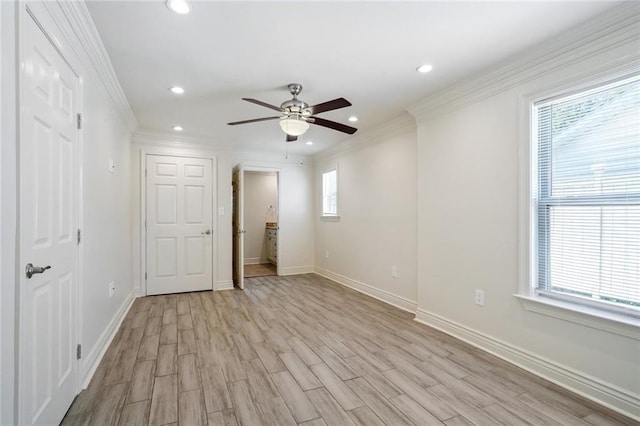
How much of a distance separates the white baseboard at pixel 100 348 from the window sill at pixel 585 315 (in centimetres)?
331

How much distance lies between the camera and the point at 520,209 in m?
2.40

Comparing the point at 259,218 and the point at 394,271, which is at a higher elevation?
the point at 259,218

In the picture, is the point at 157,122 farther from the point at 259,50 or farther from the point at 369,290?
the point at 369,290

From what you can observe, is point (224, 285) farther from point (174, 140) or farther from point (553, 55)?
point (553, 55)

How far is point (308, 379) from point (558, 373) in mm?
1800

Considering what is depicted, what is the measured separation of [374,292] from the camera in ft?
14.5

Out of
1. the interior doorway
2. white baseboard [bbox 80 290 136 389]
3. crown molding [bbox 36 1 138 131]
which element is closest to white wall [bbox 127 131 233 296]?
white baseboard [bbox 80 290 136 389]

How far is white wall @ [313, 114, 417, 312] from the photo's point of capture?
12.5 ft

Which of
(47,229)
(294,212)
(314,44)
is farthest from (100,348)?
(294,212)

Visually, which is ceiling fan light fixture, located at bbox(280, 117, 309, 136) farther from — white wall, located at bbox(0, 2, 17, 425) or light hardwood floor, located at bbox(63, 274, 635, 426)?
light hardwood floor, located at bbox(63, 274, 635, 426)

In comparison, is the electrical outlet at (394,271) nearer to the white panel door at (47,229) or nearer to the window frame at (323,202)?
the window frame at (323,202)

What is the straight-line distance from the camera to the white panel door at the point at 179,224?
179 inches

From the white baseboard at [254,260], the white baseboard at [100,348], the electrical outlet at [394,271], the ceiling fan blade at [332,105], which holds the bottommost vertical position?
the white baseboard at [254,260]

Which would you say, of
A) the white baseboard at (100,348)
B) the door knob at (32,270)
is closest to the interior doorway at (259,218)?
the white baseboard at (100,348)
